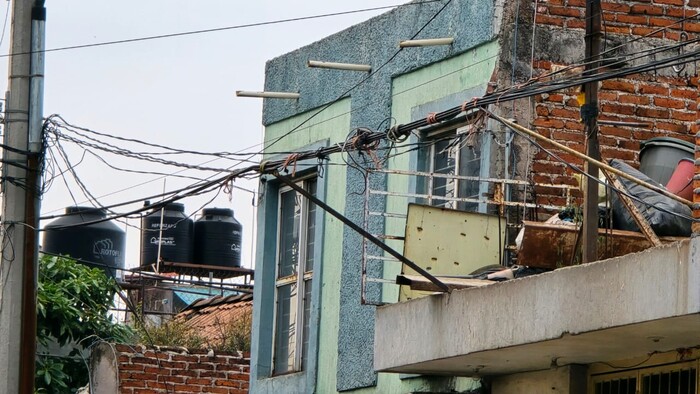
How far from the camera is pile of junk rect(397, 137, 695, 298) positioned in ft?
38.2

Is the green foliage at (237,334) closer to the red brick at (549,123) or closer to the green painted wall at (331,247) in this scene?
the green painted wall at (331,247)

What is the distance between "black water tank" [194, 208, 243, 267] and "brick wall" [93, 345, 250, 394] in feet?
47.7

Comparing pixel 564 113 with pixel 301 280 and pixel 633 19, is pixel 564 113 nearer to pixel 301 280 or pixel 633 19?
pixel 633 19

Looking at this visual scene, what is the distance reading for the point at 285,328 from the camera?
17.0 m

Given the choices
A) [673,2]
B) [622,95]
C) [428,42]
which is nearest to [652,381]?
[622,95]

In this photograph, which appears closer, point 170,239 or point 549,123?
point 549,123

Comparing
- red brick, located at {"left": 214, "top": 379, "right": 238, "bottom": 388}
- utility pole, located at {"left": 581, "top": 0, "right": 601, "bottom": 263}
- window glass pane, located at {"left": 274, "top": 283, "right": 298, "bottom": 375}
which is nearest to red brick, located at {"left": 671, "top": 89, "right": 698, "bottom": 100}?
utility pole, located at {"left": 581, "top": 0, "right": 601, "bottom": 263}

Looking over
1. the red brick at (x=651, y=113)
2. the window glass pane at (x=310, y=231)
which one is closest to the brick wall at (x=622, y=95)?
the red brick at (x=651, y=113)

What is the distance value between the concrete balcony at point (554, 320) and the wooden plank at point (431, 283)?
89mm

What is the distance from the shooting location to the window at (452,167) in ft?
45.7

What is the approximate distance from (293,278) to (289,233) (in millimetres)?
520

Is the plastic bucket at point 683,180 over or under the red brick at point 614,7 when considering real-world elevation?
under

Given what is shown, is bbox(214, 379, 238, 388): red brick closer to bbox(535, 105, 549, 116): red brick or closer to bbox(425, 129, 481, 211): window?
bbox(425, 129, 481, 211): window

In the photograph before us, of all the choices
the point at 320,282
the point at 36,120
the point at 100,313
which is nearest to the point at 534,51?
the point at 320,282
